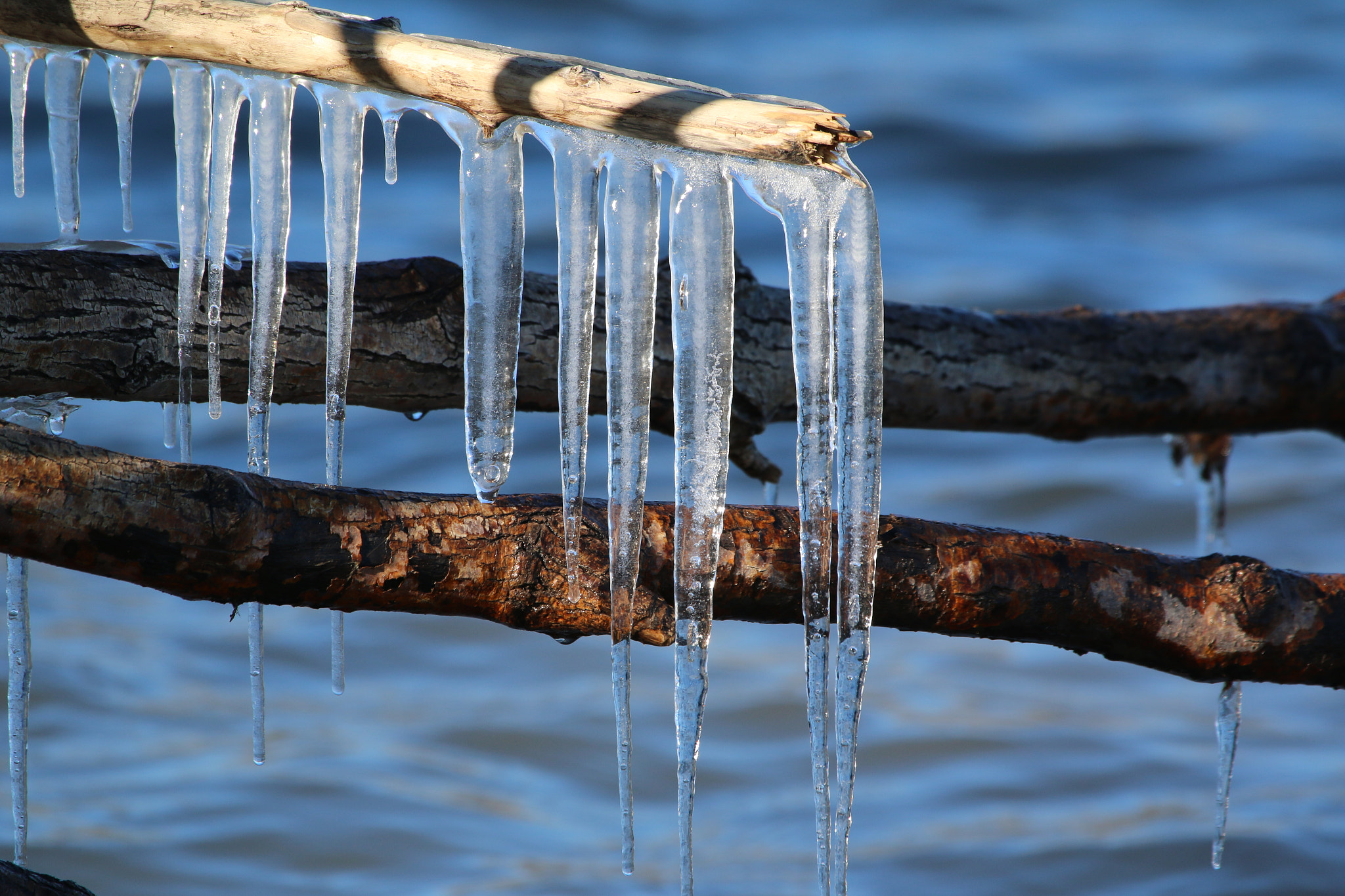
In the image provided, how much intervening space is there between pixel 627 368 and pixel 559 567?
0.26 m

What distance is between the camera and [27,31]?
143 centimetres

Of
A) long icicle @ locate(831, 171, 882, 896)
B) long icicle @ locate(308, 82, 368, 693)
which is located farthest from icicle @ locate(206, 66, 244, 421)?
long icicle @ locate(831, 171, 882, 896)

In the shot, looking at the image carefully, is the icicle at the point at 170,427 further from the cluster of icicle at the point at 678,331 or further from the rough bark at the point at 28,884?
the rough bark at the point at 28,884

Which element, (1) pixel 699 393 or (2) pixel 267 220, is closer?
(1) pixel 699 393

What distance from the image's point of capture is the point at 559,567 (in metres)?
1.37

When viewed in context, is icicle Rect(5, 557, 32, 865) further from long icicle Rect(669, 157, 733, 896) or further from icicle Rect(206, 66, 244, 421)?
long icicle Rect(669, 157, 733, 896)

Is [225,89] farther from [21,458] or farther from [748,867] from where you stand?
[748,867]

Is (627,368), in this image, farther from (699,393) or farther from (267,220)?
(267,220)

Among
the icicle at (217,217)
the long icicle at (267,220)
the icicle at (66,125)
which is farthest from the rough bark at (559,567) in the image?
the icicle at (66,125)

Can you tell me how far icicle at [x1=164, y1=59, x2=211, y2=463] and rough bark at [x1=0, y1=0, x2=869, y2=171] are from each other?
132 millimetres

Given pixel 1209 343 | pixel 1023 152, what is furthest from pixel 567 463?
pixel 1023 152

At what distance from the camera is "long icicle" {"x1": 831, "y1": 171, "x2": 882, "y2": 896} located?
4.59ft

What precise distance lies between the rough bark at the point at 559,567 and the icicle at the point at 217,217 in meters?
0.51

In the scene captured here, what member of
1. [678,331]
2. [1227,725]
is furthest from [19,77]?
[1227,725]
